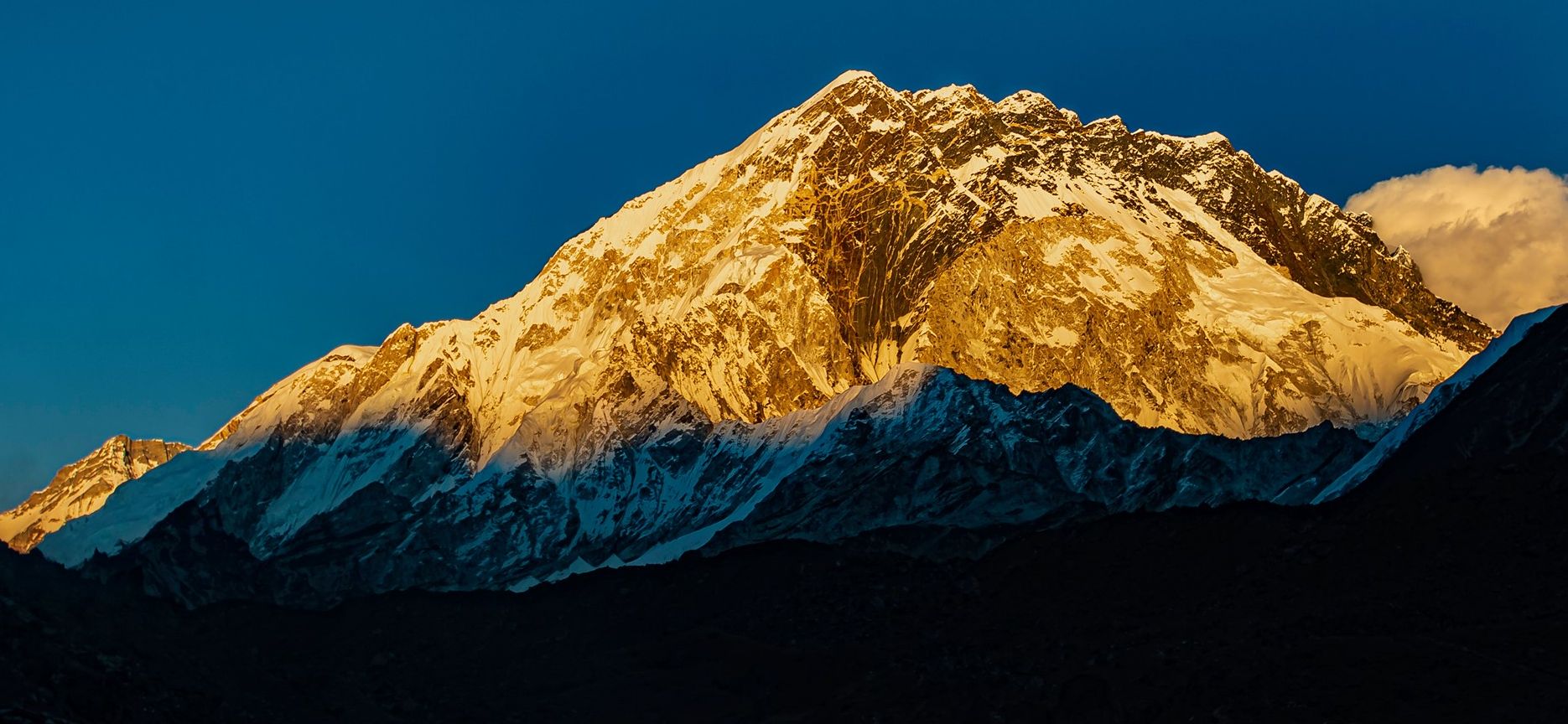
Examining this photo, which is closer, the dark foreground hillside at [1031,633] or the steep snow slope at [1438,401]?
the dark foreground hillside at [1031,633]

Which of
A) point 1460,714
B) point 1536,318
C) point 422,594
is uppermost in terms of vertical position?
point 422,594

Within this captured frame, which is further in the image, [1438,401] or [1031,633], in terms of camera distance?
[1438,401]

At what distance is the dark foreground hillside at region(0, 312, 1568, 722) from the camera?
91.6 m

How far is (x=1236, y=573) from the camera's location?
111688 millimetres

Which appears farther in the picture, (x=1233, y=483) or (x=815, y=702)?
(x=1233, y=483)

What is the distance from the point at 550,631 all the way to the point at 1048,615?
144ft

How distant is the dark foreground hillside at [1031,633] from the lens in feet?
301

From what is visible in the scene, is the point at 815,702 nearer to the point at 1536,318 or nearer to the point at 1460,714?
the point at 1460,714

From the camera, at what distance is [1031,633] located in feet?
383

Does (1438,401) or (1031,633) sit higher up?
(1438,401)

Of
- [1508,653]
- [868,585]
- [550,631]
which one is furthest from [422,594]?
[1508,653]

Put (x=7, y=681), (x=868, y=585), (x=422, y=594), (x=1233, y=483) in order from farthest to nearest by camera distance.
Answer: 1. (x=1233, y=483)
2. (x=422, y=594)
3. (x=868, y=585)
4. (x=7, y=681)

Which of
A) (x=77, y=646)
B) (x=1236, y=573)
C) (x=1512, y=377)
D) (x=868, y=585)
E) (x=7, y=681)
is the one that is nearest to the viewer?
(x=7, y=681)

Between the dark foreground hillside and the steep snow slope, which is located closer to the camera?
the dark foreground hillside
